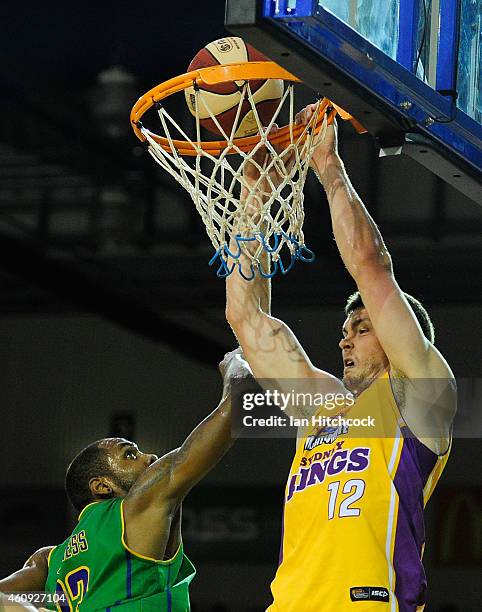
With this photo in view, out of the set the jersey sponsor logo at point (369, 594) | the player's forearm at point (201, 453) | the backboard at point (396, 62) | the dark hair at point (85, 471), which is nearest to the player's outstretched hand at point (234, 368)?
the player's forearm at point (201, 453)

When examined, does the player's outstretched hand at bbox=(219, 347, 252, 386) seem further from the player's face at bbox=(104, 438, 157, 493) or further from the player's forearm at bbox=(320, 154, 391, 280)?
the player's forearm at bbox=(320, 154, 391, 280)

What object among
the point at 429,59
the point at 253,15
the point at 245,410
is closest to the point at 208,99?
the point at 429,59

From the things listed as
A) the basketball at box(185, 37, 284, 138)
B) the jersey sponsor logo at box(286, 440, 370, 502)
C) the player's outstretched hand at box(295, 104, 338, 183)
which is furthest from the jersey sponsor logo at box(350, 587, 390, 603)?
the basketball at box(185, 37, 284, 138)

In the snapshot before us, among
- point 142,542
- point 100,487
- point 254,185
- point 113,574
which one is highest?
point 254,185

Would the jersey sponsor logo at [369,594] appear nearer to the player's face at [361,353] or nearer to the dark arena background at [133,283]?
the player's face at [361,353]

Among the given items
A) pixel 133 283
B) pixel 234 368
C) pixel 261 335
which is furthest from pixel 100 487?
pixel 133 283

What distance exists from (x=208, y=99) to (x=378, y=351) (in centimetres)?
84

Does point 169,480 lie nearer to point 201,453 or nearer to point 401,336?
point 201,453

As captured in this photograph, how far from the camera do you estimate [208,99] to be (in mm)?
3445

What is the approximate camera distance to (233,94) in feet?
11.2

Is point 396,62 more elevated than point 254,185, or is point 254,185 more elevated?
point 396,62

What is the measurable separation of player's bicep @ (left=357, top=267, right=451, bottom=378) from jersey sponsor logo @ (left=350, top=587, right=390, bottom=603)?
549 millimetres

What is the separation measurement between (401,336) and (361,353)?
1.09 ft

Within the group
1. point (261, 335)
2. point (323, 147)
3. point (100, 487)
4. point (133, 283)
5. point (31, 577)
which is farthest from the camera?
point (133, 283)
